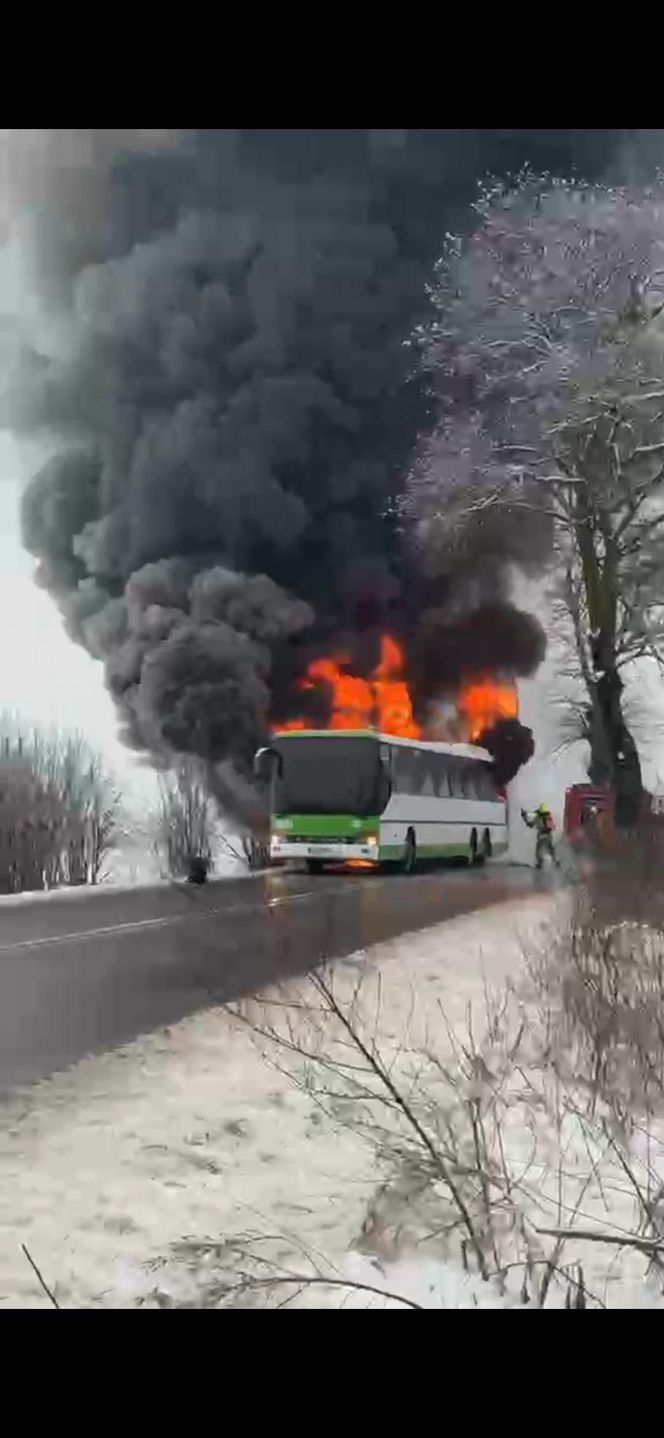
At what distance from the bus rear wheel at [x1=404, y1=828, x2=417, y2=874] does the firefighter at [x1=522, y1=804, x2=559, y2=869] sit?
5.72 meters

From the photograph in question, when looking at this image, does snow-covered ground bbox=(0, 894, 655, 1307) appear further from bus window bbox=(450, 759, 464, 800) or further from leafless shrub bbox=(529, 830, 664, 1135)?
bus window bbox=(450, 759, 464, 800)

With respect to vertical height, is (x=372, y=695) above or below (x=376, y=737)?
above

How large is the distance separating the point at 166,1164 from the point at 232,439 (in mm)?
11890

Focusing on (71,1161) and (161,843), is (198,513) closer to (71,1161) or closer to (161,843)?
(161,843)

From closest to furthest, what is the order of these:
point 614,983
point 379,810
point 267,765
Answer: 1. point 614,983
2. point 379,810
3. point 267,765

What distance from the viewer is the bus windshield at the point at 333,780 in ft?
41.4

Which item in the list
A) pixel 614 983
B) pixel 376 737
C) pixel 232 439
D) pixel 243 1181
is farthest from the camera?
pixel 232 439

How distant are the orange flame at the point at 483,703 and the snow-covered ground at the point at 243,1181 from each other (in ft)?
18.0

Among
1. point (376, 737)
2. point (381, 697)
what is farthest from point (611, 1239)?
point (381, 697)

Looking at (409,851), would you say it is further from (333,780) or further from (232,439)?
(232,439)

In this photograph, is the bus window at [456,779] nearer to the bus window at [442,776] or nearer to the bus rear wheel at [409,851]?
the bus window at [442,776]

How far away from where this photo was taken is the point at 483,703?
430 inches
